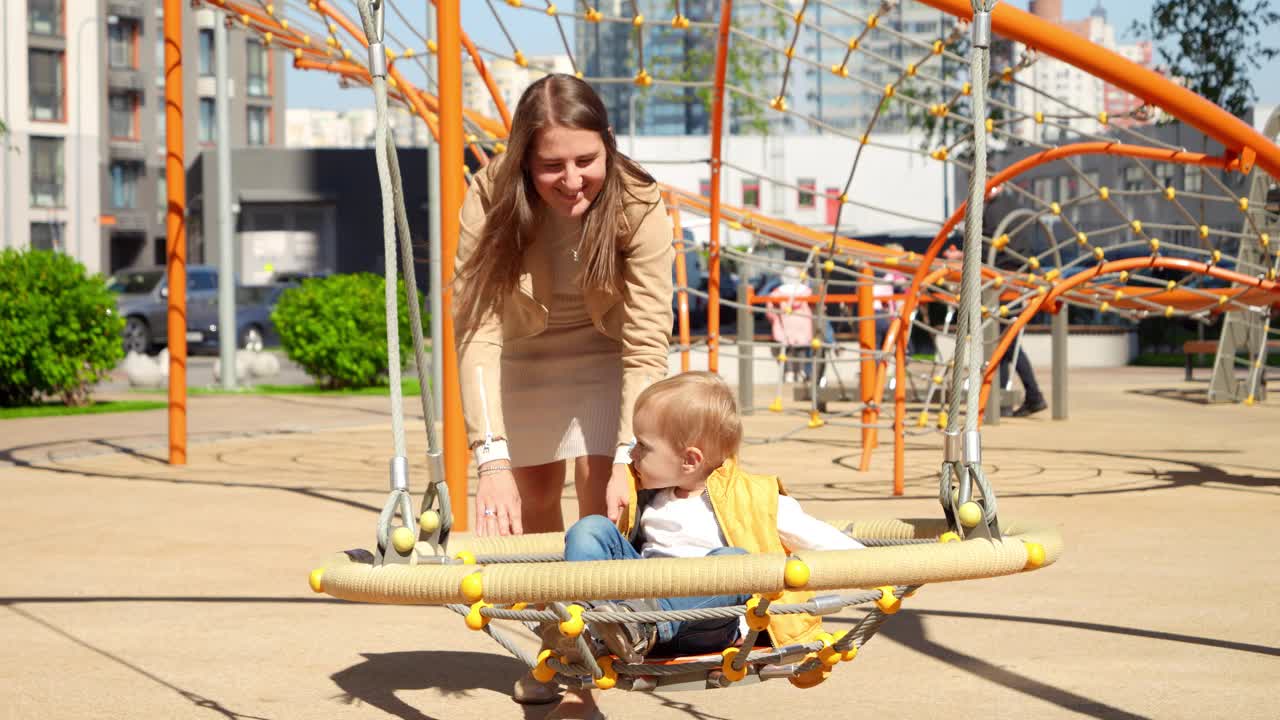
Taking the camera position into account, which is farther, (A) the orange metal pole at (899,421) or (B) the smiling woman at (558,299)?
(A) the orange metal pole at (899,421)

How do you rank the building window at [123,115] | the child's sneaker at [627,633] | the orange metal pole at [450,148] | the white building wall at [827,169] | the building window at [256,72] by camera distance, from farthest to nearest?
the building window at [256,72] < the white building wall at [827,169] < the building window at [123,115] < the orange metal pole at [450,148] < the child's sneaker at [627,633]

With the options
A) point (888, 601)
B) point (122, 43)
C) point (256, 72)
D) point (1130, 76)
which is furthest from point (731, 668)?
point (256, 72)

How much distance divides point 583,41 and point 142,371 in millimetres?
122421

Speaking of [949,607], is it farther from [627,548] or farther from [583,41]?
[583,41]

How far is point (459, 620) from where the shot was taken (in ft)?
16.2

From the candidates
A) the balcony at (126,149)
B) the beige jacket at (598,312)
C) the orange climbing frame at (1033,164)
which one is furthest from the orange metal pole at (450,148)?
the balcony at (126,149)

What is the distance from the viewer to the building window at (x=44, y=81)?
155 feet

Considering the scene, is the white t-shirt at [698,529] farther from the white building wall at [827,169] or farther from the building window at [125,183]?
the white building wall at [827,169]

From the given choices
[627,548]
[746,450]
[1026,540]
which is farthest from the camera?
[746,450]

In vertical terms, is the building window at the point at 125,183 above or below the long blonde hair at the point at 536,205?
above

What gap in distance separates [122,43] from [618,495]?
55.5 meters

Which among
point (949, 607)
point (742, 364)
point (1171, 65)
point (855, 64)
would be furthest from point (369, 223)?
point (855, 64)

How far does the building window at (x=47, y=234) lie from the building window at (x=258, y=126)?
13287 millimetres

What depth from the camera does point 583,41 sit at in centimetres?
13850
